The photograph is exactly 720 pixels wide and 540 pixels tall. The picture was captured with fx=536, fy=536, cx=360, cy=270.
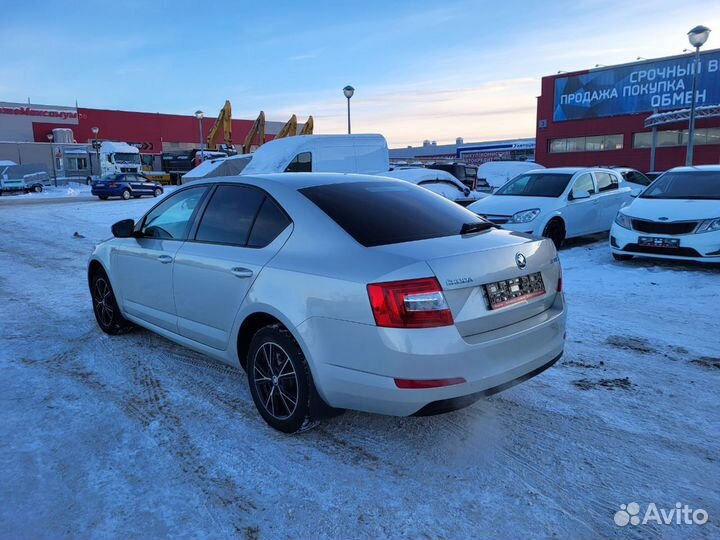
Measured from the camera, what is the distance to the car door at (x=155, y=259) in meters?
4.27

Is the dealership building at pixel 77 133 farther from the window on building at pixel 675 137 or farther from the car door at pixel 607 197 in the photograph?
the car door at pixel 607 197

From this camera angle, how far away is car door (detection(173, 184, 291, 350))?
347cm

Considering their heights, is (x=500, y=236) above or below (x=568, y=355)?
above

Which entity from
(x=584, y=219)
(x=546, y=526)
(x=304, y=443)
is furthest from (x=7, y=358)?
(x=584, y=219)

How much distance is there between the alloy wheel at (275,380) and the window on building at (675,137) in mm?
35888

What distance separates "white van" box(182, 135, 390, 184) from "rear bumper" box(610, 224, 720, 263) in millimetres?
9175

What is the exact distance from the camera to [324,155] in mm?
15984

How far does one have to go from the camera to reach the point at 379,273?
2768 millimetres

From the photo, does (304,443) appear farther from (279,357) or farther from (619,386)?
(619,386)

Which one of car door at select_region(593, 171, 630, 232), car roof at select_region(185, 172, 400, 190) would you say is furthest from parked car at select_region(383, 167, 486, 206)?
car roof at select_region(185, 172, 400, 190)

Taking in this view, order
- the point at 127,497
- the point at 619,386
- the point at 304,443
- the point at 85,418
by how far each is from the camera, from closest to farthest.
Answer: the point at 127,497 < the point at 304,443 < the point at 85,418 < the point at 619,386

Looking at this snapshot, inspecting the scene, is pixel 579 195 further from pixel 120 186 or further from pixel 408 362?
pixel 120 186

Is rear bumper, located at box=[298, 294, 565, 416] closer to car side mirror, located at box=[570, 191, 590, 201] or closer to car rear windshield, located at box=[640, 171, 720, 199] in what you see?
car rear windshield, located at box=[640, 171, 720, 199]

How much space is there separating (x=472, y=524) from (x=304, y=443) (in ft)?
3.82
